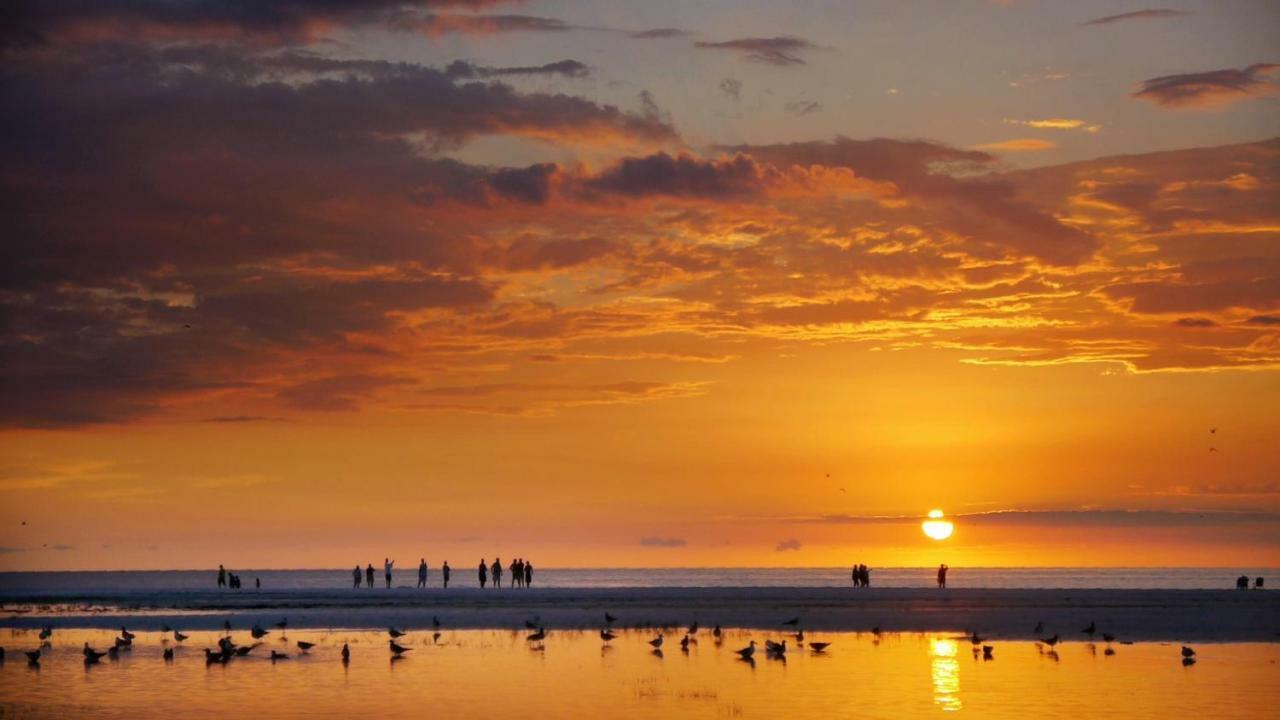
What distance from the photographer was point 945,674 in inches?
1603

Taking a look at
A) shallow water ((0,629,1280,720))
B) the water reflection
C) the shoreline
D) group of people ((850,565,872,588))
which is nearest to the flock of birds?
shallow water ((0,629,1280,720))

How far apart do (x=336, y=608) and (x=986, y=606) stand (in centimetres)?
3490

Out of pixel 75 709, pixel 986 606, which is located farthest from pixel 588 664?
pixel 986 606

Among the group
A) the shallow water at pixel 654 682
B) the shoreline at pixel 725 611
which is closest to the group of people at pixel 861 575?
the shoreline at pixel 725 611

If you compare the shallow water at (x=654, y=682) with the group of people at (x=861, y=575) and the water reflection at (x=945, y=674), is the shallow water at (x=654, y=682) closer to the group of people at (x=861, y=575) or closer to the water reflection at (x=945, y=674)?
the water reflection at (x=945, y=674)

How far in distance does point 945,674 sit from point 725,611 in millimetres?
30852

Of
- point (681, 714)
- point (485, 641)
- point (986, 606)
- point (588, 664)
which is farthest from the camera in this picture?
point (986, 606)

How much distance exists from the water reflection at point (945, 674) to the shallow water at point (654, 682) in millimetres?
74

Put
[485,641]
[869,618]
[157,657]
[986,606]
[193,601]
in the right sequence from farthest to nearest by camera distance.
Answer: [193,601] < [986,606] < [869,618] < [485,641] < [157,657]

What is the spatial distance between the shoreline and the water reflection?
17.4 ft

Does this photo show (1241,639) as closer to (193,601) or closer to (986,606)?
(986,606)

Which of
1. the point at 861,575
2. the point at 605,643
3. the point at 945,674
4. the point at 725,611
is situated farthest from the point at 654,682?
the point at 861,575

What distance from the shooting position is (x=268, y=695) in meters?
37.5

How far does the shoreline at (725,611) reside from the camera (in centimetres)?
6009
